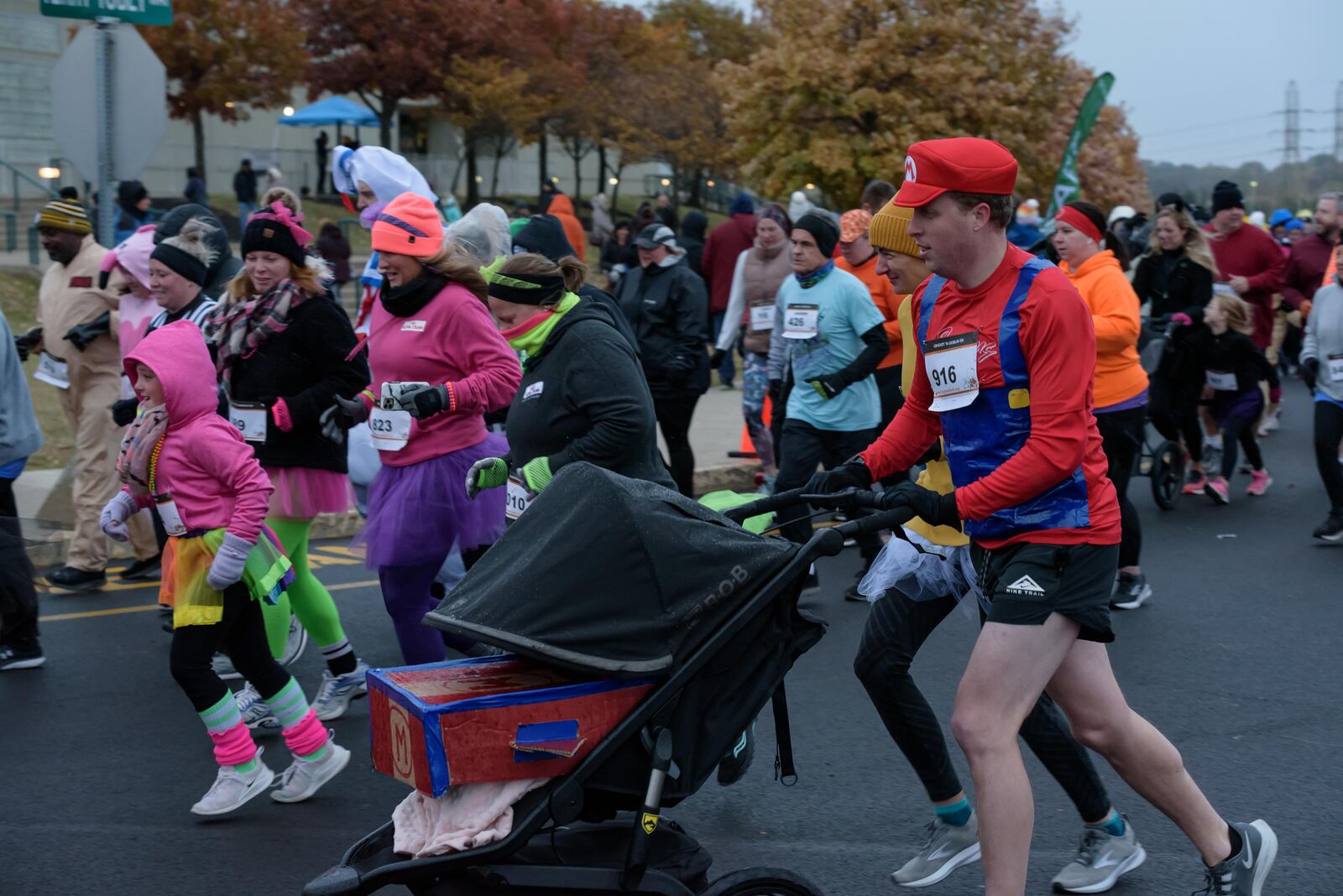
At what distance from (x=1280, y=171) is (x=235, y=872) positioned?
188 ft

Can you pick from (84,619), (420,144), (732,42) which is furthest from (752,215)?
(732,42)

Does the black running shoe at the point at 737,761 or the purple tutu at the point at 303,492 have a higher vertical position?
the purple tutu at the point at 303,492

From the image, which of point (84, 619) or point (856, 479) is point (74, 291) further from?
point (856, 479)

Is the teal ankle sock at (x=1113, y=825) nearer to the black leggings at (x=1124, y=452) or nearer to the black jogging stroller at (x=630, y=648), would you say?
the black jogging stroller at (x=630, y=648)

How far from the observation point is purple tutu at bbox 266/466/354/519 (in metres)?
5.71

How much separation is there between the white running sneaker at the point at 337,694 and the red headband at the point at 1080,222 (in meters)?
3.76

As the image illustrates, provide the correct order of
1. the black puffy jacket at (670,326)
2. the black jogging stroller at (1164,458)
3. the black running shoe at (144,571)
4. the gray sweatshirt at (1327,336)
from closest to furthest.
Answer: the black running shoe at (144,571), the gray sweatshirt at (1327,336), the black puffy jacket at (670,326), the black jogging stroller at (1164,458)

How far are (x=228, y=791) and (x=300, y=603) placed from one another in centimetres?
105

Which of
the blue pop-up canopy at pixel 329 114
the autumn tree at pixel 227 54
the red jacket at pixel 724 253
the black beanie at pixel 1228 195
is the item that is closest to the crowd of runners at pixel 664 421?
the black beanie at pixel 1228 195

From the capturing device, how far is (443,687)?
341cm

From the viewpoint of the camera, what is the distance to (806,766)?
5332 millimetres

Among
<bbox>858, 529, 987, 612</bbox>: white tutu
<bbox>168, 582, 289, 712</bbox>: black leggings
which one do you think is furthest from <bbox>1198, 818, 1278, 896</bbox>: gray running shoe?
<bbox>168, 582, 289, 712</bbox>: black leggings

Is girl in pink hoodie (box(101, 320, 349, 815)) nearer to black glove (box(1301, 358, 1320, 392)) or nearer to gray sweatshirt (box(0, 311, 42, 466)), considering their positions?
gray sweatshirt (box(0, 311, 42, 466))

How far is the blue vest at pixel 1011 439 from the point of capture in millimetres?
3586
